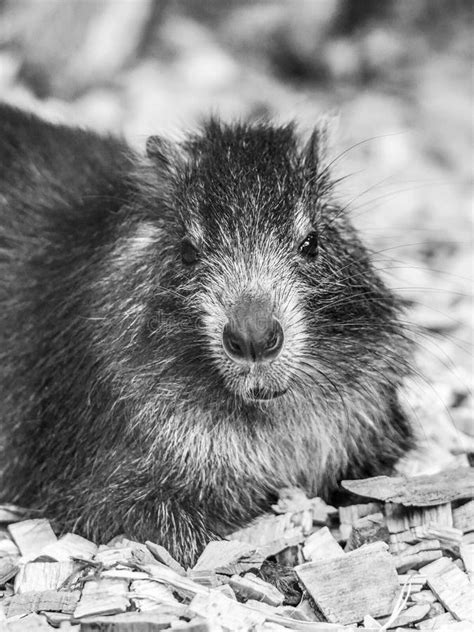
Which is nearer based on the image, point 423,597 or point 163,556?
point 423,597

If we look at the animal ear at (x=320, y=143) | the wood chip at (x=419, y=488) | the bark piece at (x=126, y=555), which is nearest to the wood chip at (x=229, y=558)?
the bark piece at (x=126, y=555)

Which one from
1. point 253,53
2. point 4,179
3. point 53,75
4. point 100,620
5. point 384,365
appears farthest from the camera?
point 253,53

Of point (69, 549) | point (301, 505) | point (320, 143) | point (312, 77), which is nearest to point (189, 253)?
point (320, 143)

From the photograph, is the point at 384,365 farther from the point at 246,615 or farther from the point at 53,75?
the point at 53,75

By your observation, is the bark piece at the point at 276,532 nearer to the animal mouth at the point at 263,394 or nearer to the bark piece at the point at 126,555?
the bark piece at the point at 126,555

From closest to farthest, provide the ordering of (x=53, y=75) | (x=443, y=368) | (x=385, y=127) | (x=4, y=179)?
(x=4, y=179), (x=443, y=368), (x=53, y=75), (x=385, y=127)

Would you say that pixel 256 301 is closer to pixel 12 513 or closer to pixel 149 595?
pixel 149 595

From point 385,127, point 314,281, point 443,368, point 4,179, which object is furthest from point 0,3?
point 314,281
